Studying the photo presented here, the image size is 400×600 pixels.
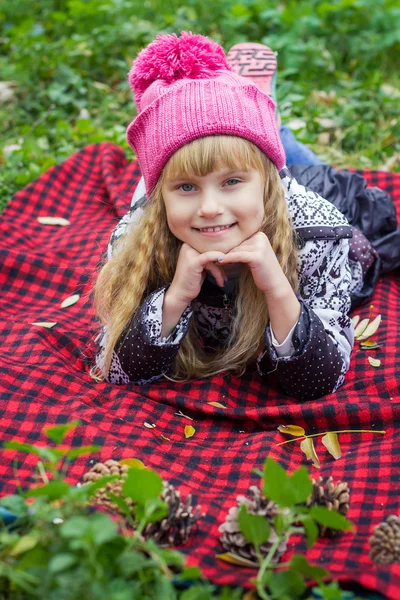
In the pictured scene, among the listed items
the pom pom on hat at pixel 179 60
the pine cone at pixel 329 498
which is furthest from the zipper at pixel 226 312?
the pine cone at pixel 329 498

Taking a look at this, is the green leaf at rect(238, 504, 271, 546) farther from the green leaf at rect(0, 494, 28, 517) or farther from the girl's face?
the girl's face

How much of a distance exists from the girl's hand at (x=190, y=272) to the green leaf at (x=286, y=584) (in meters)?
0.96

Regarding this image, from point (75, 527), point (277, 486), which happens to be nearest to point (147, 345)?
point (277, 486)

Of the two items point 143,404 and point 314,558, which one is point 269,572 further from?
point 143,404

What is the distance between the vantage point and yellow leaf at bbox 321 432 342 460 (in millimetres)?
2018

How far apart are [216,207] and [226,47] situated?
289 centimetres

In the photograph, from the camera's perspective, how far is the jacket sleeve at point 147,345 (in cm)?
221

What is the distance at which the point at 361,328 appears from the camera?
8.43 ft

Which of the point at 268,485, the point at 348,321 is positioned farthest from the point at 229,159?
the point at 268,485

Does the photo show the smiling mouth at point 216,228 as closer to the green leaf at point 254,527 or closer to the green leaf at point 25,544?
the green leaf at point 254,527

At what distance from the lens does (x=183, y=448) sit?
2.06 meters

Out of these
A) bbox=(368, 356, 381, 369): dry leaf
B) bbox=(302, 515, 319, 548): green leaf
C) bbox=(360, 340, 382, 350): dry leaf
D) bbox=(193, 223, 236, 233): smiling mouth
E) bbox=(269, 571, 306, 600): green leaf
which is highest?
bbox=(193, 223, 236, 233): smiling mouth

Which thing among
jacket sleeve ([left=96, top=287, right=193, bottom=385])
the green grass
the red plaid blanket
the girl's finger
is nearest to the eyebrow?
the girl's finger

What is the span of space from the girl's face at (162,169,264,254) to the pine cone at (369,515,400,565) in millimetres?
891
